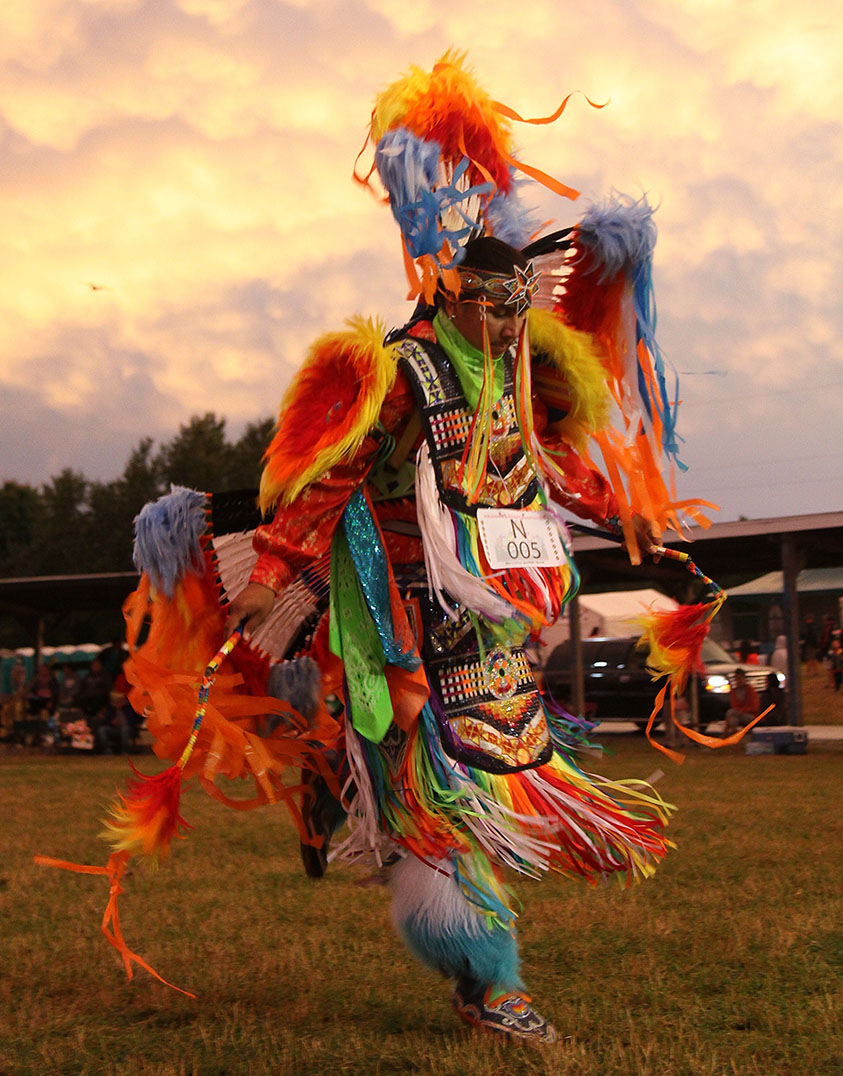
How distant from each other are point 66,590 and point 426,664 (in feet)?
46.8

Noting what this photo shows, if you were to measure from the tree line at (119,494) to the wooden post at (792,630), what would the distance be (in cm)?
3268

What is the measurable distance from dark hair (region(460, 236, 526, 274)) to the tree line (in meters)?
41.1

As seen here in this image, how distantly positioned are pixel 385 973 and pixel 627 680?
1258cm

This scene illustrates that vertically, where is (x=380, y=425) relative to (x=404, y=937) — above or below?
above

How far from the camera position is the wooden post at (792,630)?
12.2m

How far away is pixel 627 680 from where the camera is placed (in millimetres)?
15781

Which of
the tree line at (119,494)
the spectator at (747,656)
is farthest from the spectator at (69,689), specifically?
the tree line at (119,494)

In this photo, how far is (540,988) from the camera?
10.8ft

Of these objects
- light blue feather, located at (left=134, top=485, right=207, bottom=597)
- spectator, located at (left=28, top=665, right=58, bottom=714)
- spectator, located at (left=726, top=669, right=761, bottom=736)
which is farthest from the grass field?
spectator, located at (left=28, top=665, right=58, bottom=714)

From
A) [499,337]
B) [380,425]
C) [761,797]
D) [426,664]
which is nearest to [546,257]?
[499,337]

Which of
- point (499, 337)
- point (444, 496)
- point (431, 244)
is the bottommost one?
point (444, 496)

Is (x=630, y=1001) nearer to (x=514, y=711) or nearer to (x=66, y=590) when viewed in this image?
(x=514, y=711)

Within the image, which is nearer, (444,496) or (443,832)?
(443,832)

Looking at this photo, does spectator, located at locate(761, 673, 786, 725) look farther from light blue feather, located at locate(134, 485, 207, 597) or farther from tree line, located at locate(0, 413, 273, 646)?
tree line, located at locate(0, 413, 273, 646)
